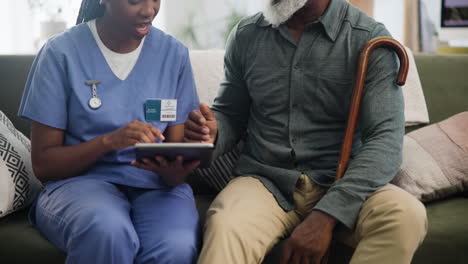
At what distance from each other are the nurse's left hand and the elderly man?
0.32 ft

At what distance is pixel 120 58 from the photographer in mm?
1566

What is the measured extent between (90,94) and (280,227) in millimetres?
Answer: 589

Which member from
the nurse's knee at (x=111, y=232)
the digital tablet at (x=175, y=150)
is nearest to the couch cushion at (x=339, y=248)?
the nurse's knee at (x=111, y=232)

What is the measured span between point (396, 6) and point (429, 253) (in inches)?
91.8

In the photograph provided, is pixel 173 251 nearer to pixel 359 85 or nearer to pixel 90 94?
pixel 90 94

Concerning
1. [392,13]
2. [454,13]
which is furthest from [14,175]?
[392,13]

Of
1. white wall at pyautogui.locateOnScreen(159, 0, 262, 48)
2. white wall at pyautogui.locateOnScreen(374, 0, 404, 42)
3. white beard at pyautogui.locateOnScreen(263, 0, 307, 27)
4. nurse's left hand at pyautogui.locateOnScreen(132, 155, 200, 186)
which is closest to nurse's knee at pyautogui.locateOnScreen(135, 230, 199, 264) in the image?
nurse's left hand at pyautogui.locateOnScreen(132, 155, 200, 186)

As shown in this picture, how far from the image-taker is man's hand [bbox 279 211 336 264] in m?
1.37

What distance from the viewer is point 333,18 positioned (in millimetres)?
1631

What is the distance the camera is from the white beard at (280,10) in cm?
162

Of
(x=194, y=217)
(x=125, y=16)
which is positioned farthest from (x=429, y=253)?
(x=125, y=16)

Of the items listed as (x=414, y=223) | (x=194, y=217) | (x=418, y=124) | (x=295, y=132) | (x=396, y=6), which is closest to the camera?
(x=414, y=223)

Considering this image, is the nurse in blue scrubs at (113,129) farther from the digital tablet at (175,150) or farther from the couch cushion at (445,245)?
the couch cushion at (445,245)

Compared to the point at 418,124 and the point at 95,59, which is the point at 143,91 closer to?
the point at 95,59
